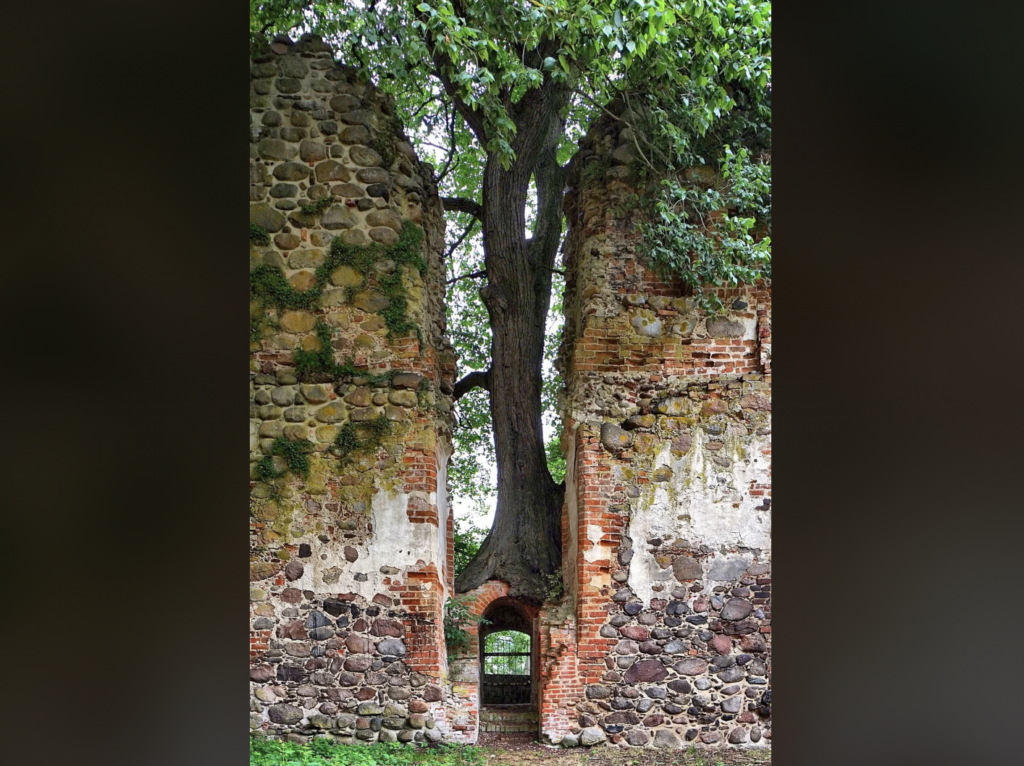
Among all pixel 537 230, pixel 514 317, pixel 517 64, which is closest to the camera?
pixel 517 64

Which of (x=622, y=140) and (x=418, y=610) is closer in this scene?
(x=418, y=610)

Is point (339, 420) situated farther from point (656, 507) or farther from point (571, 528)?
point (656, 507)

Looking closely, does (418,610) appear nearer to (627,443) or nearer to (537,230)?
(627,443)

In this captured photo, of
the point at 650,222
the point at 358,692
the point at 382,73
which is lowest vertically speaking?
the point at 358,692

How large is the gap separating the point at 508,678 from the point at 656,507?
10.8 ft

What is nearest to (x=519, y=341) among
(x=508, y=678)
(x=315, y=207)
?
(x=315, y=207)

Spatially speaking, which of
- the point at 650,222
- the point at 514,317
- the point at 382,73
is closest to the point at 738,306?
the point at 650,222

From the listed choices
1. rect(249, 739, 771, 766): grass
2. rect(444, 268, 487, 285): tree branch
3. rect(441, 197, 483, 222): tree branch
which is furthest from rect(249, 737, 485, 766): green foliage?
rect(441, 197, 483, 222): tree branch

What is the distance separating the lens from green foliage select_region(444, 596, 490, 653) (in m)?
6.34

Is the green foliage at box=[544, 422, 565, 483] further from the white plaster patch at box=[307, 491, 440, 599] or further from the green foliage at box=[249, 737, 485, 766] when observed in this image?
the green foliage at box=[249, 737, 485, 766]

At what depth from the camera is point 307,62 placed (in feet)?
20.7

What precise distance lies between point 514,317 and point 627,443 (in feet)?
8.43
